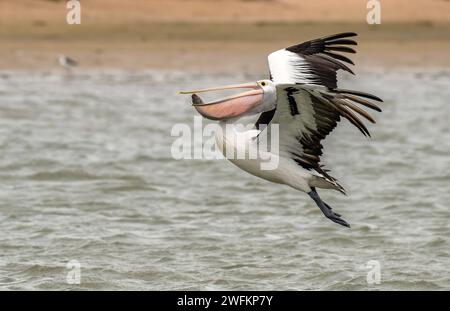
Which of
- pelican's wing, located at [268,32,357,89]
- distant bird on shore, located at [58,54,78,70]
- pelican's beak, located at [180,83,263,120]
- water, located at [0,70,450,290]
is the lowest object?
water, located at [0,70,450,290]

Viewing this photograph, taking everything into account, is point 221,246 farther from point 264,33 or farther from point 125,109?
point 264,33

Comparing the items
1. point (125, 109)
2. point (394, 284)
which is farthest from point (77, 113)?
point (394, 284)

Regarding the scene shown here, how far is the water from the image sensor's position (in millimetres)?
9367

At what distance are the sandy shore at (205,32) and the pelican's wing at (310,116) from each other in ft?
47.9

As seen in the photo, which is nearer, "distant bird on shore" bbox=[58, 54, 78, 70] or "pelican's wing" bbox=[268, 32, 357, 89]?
"pelican's wing" bbox=[268, 32, 357, 89]

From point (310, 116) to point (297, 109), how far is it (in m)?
0.11

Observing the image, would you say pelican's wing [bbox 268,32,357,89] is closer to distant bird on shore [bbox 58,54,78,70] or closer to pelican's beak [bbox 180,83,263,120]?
pelican's beak [bbox 180,83,263,120]

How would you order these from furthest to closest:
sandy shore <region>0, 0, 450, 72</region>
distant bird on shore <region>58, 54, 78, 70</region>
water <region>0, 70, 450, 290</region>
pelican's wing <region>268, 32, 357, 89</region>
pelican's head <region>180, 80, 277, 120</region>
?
sandy shore <region>0, 0, 450, 72</region>
distant bird on shore <region>58, 54, 78, 70</region>
water <region>0, 70, 450, 290</region>
pelican's wing <region>268, 32, 357, 89</region>
pelican's head <region>180, 80, 277, 120</region>

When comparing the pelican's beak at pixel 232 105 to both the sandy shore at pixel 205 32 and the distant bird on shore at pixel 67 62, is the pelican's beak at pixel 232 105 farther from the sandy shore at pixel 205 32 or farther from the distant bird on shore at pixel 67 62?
the sandy shore at pixel 205 32

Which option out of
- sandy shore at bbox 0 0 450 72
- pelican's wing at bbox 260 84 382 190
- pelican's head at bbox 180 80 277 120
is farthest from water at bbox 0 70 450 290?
sandy shore at bbox 0 0 450 72

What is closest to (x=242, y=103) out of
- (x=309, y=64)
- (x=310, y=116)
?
(x=310, y=116)

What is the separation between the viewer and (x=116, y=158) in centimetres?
1443

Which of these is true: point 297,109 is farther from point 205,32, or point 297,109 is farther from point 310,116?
point 205,32

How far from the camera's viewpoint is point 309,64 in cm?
673
